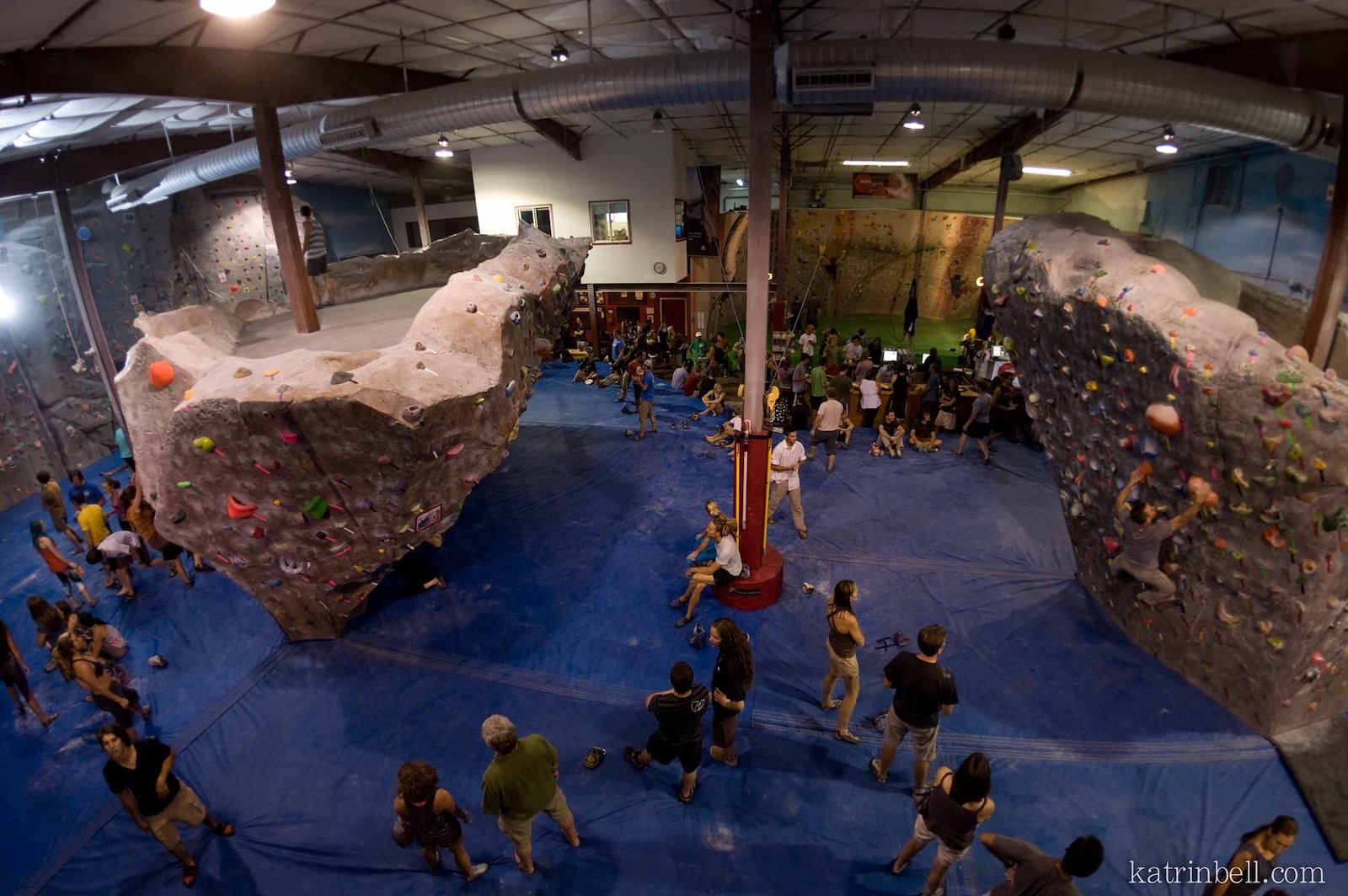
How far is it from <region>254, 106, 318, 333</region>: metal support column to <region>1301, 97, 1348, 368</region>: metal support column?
12745 mm

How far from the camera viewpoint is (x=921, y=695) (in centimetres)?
356

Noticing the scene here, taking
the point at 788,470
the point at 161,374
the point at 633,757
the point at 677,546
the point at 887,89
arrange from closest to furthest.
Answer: the point at 633,757 < the point at 161,374 < the point at 887,89 < the point at 788,470 < the point at 677,546

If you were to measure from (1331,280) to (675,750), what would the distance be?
10.8 m

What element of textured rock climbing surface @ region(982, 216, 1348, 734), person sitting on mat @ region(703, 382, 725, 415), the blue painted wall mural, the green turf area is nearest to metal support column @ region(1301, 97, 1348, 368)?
the blue painted wall mural

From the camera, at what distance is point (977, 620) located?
225 inches

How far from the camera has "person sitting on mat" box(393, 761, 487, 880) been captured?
313 centimetres

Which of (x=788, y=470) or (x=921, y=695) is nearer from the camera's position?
(x=921, y=695)

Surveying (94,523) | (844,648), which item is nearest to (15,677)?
(94,523)

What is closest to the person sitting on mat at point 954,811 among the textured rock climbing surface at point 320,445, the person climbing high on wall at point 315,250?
the textured rock climbing surface at point 320,445

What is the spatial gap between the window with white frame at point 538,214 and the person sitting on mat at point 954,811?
14.4 m

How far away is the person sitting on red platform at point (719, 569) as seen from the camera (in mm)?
5691

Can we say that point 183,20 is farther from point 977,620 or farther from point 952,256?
point 952,256

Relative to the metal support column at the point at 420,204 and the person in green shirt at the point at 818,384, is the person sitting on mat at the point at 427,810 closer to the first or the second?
the person in green shirt at the point at 818,384

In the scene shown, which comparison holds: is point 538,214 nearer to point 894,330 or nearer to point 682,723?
point 894,330
